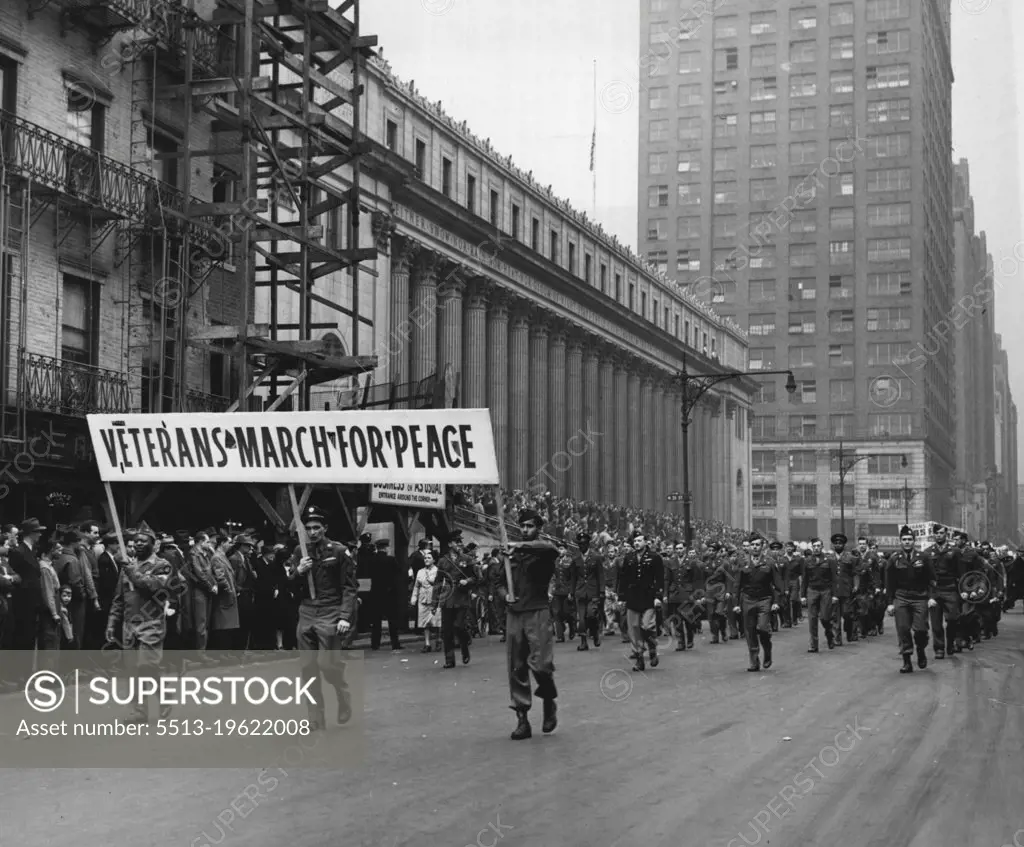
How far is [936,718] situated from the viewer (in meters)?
12.7

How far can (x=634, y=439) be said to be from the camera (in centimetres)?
7394

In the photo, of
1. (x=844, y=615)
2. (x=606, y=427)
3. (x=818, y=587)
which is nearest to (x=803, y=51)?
(x=606, y=427)

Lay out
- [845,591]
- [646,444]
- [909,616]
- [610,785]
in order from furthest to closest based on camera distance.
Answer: [646,444] → [845,591] → [909,616] → [610,785]

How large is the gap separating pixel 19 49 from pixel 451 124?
28.5 metres

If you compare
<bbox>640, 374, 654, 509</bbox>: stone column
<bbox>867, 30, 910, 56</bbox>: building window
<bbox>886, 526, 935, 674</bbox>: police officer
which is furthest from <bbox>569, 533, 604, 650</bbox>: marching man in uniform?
<bbox>867, 30, 910, 56</bbox>: building window

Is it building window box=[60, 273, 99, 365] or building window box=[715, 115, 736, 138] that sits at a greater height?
building window box=[715, 115, 736, 138]

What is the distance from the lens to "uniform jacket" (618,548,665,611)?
A: 17.8 meters

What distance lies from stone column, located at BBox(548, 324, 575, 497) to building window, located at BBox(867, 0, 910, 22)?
6947cm

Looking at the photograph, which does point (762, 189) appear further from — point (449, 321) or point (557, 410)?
point (449, 321)

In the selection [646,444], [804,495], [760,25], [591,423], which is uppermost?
[760,25]

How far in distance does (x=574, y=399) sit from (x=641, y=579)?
1821 inches

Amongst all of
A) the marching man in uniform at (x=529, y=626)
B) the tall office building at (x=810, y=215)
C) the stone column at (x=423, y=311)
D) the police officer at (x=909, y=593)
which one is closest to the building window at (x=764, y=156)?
the tall office building at (x=810, y=215)

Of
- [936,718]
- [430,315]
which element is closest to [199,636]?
[936,718]

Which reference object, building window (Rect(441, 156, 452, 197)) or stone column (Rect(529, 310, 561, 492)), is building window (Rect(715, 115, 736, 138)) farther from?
building window (Rect(441, 156, 452, 197))
